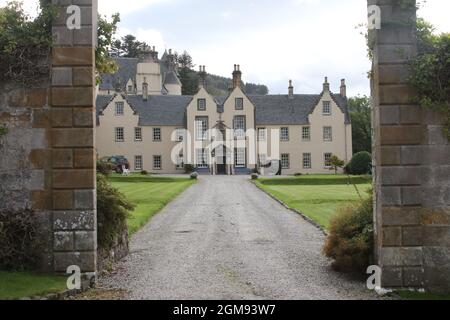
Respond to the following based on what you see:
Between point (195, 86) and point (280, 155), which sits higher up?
point (195, 86)

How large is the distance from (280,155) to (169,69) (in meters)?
40.8

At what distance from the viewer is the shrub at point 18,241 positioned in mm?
8898

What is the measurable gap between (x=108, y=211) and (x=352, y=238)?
176 inches

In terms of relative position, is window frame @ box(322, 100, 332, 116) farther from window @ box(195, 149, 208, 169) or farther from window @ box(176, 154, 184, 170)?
window @ box(176, 154, 184, 170)

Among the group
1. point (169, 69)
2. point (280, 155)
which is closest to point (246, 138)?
point (280, 155)

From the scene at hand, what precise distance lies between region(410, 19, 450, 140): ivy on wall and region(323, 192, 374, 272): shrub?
228 centimetres

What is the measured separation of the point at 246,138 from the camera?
60.2 metres

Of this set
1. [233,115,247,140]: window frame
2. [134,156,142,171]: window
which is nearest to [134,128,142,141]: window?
[134,156,142,171]: window

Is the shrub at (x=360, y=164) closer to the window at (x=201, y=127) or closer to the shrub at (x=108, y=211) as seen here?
the window at (x=201, y=127)

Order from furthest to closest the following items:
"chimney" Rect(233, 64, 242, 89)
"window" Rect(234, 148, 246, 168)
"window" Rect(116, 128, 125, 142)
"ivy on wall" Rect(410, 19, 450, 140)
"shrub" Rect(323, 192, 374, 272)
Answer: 1. "window" Rect(116, 128, 125, 142)
2. "window" Rect(234, 148, 246, 168)
3. "chimney" Rect(233, 64, 242, 89)
4. "shrub" Rect(323, 192, 374, 272)
5. "ivy on wall" Rect(410, 19, 450, 140)

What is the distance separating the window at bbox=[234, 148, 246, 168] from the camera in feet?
196

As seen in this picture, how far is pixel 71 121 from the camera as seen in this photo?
902 centimetres

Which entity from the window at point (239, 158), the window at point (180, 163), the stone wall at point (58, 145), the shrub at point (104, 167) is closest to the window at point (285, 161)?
the window at point (239, 158)
